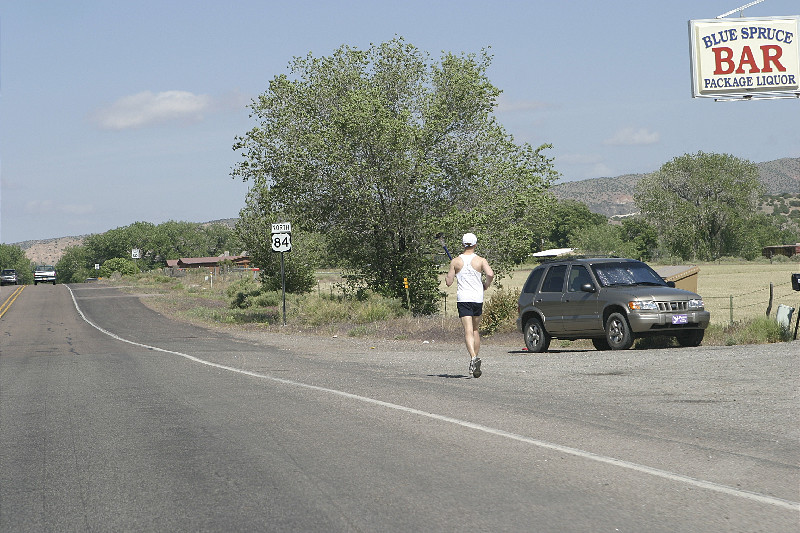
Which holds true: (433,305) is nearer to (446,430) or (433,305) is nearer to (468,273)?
(468,273)

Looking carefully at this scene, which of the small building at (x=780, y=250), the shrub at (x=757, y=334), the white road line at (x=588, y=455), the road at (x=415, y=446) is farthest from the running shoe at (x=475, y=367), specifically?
the small building at (x=780, y=250)

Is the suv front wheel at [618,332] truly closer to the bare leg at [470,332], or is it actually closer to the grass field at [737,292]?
the bare leg at [470,332]

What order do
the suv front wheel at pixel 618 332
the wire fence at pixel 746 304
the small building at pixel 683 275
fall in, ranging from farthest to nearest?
1. the wire fence at pixel 746 304
2. the small building at pixel 683 275
3. the suv front wheel at pixel 618 332

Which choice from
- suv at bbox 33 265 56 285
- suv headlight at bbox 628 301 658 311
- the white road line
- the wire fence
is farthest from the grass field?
suv at bbox 33 265 56 285

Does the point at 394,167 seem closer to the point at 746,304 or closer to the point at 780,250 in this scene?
the point at 746,304

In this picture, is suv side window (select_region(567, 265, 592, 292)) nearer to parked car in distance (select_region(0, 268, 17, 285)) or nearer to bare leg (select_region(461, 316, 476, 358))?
bare leg (select_region(461, 316, 476, 358))

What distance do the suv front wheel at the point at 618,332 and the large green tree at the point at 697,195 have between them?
84127mm

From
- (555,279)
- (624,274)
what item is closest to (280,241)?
(555,279)

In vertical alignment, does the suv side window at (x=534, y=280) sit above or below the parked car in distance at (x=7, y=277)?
below

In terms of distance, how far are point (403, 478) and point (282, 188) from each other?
24.4 m

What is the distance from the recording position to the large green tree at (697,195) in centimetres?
9662

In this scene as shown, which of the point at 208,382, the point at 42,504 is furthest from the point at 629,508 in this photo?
the point at 208,382

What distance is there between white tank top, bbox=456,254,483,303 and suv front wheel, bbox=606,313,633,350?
16.1ft

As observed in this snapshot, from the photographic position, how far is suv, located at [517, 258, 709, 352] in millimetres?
16047
